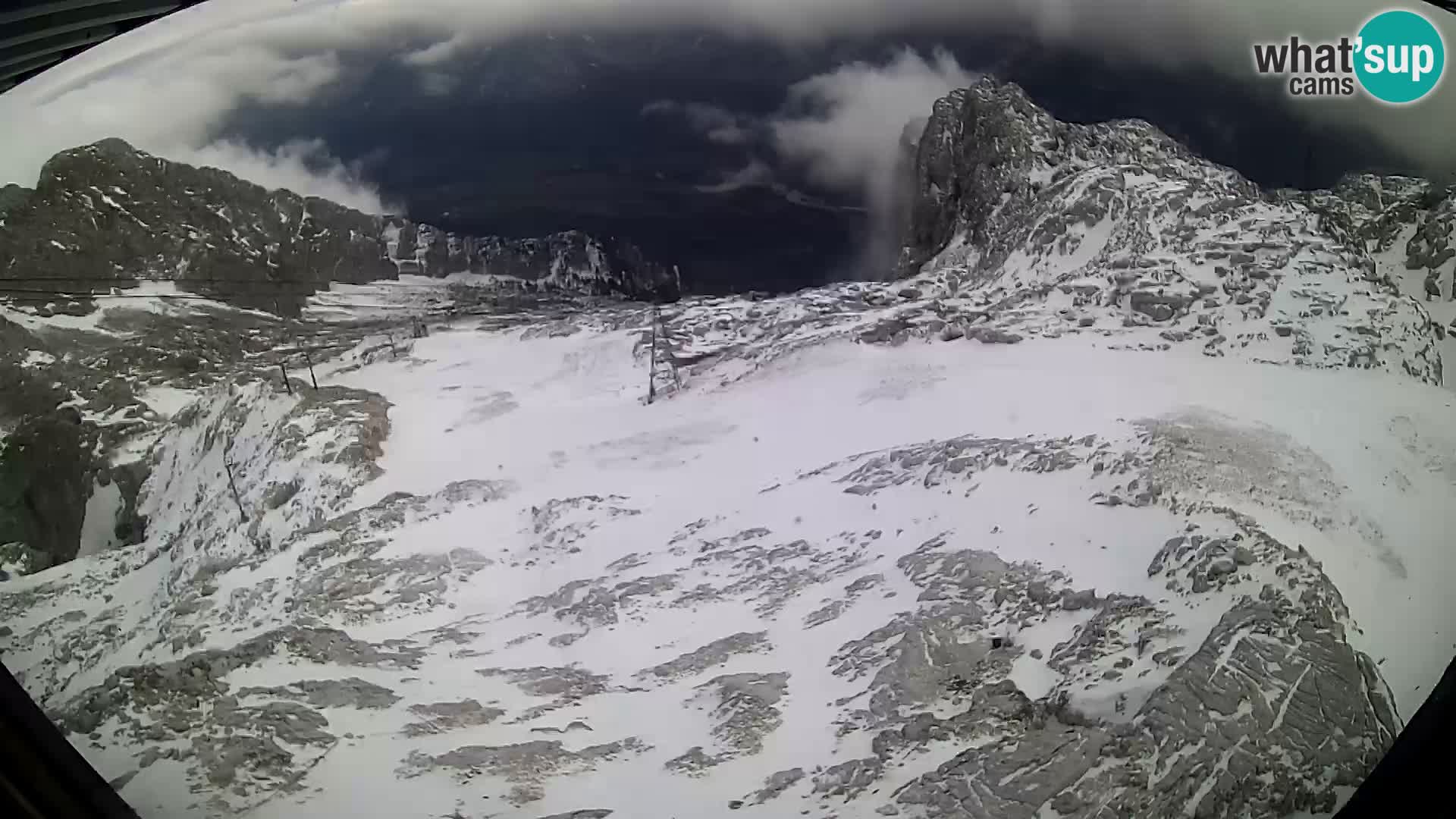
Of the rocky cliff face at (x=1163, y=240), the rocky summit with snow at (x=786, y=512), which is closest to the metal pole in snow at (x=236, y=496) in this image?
the rocky summit with snow at (x=786, y=512)

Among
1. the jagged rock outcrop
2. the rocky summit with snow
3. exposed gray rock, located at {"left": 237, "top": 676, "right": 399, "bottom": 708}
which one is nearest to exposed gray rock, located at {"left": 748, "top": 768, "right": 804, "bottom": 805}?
the rocky summit with snow

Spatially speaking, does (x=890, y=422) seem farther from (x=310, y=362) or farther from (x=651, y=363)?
(x=310, y=362)

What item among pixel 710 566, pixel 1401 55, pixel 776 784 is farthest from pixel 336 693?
pixel 1401 55

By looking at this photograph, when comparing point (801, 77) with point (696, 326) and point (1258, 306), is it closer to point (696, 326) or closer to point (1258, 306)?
point (696, 326)

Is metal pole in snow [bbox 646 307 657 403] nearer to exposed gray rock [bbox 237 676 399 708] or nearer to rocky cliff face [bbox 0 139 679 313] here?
rocky cliff face [bbox 0 139 679 313]

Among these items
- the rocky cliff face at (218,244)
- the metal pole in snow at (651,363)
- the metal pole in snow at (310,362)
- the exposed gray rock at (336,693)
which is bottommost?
the exposed gray rock at (336,693)

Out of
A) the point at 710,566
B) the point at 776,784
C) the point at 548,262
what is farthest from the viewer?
the point at 548,262

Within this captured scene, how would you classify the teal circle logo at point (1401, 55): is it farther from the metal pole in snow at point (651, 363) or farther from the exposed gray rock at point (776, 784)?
the exposed gray rock at point (776, 784)
